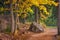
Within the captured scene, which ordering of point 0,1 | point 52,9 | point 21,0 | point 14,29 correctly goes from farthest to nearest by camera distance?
point 52,9 → point 0,1 → point 14,29 → point 21,0

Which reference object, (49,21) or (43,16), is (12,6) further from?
(49,21)

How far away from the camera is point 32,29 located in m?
20.0

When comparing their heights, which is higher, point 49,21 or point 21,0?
point 21,0

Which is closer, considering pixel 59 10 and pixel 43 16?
pixel 59 10

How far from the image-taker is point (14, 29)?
1778cm

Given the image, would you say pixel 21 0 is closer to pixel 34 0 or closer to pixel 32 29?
pixel 34 0

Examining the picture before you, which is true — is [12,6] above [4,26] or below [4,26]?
above

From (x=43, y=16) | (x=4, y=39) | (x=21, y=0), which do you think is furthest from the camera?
(x=43, y=16)

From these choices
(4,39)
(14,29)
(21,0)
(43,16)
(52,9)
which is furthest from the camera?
(52,9)

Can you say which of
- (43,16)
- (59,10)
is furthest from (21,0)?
(43,16)

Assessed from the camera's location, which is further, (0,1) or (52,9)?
(52,9)

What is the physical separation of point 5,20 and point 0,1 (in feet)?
9.78

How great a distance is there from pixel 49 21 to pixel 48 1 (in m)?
17.9

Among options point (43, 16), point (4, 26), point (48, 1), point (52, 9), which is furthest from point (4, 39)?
point (52, 9)
